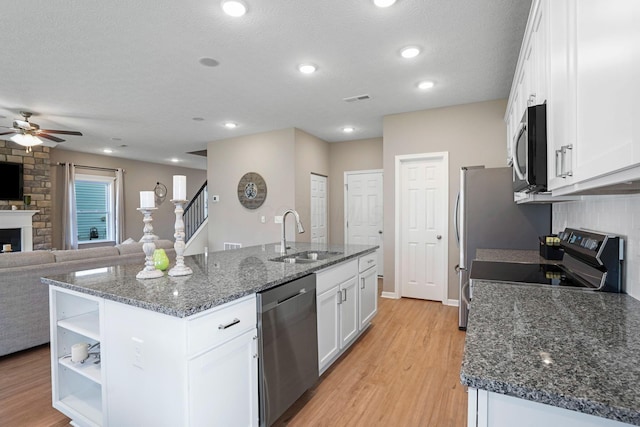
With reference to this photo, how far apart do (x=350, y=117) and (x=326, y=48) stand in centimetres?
198

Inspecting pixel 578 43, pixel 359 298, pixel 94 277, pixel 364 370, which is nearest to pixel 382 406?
pixel 364 370

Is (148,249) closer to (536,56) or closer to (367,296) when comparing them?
(367,296)

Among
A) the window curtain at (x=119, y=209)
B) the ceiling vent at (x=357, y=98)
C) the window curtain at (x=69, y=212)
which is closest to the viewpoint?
the ceiling vent at (x=357, y=98)

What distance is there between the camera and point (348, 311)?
2787 mm

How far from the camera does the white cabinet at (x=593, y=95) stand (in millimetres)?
703

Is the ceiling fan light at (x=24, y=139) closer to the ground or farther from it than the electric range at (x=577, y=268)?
farther from it

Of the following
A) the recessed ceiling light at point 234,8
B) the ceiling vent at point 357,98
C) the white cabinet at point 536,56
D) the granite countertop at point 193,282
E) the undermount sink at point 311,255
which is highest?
the ceiling vent at point 357,98

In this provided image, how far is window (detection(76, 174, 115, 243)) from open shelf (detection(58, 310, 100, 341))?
644 centimetres

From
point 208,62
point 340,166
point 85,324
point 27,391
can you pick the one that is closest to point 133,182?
point 340,166

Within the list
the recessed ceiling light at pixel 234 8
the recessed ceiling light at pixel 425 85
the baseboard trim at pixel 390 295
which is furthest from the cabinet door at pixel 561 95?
the baseboard trim at pixel 390 295

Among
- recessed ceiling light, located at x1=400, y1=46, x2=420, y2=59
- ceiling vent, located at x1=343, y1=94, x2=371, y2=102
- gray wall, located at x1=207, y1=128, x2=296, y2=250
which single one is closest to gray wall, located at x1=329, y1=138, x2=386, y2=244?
gray wall, located at x1=207, y1=128, x2=296, y2=250

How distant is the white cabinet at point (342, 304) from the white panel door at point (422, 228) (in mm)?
1301

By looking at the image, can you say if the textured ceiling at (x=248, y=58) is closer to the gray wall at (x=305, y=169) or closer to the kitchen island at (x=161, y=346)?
the gray wall at (x=305, y=169)

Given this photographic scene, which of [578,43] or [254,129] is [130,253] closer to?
[254,129]
